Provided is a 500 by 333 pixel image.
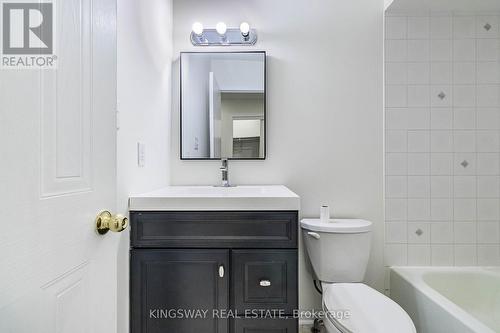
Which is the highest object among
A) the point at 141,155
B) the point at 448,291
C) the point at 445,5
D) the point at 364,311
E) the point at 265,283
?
the point at 445,5

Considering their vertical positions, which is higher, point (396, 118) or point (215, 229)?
point (396, 118)

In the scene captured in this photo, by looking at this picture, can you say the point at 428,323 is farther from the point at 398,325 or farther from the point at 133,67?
the point at 133,67

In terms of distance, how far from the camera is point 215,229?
4.28 feet

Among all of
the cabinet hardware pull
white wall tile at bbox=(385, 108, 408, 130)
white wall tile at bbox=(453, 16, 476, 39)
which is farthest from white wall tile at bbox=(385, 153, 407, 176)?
the cabinet hardware pull

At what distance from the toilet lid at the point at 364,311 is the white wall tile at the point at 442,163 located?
98cm

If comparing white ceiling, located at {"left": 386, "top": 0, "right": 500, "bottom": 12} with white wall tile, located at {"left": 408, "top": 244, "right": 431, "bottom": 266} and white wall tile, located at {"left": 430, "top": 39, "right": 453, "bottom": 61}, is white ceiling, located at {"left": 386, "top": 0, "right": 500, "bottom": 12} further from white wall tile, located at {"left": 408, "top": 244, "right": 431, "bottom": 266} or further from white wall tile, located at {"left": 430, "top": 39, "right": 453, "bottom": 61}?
white wall tile, located at {"left": 408, "top": 244, "right": 431, "bottom": 266}

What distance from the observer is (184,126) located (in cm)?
197

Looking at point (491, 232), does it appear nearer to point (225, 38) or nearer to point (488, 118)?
point (488, 118)

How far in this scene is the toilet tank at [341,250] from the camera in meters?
1.61

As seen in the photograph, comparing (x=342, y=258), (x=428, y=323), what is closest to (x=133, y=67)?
(x=342, y=258)

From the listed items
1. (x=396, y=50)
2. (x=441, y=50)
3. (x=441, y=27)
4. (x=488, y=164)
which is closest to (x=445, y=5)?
(x=441, y=27)

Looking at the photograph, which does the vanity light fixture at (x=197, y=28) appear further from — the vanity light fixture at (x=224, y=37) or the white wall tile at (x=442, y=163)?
the white wall tile at (x=442, y=163)

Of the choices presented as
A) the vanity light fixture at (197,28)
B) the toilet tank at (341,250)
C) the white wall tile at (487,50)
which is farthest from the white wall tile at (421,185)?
the vanity light fixture at (197,28)

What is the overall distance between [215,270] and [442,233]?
1.56 meters
